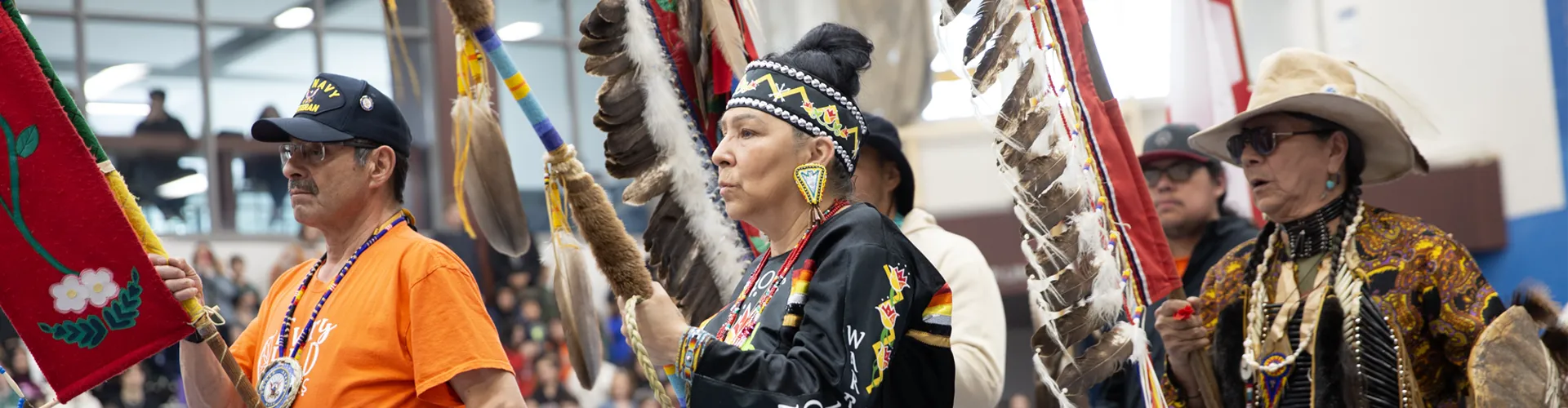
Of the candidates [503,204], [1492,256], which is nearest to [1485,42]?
[1492,256]

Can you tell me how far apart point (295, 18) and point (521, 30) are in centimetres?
201

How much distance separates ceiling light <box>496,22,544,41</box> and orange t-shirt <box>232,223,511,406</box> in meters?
11.5

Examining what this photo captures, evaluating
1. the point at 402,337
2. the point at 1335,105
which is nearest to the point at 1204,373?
the point at 1335,105

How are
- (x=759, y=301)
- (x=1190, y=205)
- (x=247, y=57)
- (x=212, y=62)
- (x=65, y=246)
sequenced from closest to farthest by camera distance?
(x=759, y=301) < (x=65, y=246) < (x=1190, y=205) < (x=212, y=62) < (x=247, y=57)

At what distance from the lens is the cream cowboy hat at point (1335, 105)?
9.99 feet

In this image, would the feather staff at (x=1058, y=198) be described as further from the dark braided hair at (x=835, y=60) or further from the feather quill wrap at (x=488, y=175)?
the feather quill wrap at (x=488, y=175)

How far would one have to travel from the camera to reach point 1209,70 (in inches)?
195

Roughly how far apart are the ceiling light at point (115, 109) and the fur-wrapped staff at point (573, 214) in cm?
999

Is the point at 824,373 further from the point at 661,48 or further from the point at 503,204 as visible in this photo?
the point at 661,48

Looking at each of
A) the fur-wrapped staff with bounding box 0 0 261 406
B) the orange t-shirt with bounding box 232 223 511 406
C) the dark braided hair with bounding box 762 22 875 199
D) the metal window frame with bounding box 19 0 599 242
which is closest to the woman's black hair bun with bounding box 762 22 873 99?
the dark braided hair with bounding box 762 22 875 199

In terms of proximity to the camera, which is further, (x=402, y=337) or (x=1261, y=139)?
(x=1261, y=139)

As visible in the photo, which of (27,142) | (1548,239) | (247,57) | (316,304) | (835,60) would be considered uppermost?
(247,57)

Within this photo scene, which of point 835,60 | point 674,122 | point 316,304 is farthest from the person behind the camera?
point 674,122

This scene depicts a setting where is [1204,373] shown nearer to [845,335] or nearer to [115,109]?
[845,335]
